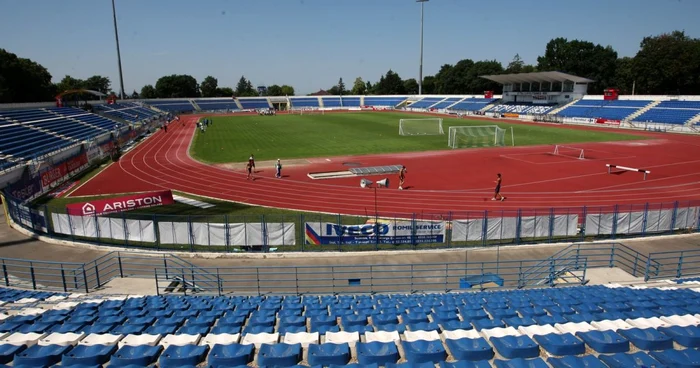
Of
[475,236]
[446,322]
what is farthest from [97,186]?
[446,322]

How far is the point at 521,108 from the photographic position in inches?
3433

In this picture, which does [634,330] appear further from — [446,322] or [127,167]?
[127,167]

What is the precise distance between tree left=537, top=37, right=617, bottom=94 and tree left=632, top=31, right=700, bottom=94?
20.5m

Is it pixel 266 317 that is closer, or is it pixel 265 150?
pixel 266 317

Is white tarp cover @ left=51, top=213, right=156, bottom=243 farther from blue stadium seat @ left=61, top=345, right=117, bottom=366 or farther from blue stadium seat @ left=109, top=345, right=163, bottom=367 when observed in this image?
blue stadium seat @ left=109, top=345, right=163, bottom=367

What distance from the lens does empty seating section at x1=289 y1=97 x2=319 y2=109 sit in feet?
438

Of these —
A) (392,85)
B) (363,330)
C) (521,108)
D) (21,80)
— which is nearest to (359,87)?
(392,85)

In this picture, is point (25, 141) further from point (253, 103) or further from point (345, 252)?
point (253, 103)

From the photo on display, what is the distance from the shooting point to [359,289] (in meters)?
15.1

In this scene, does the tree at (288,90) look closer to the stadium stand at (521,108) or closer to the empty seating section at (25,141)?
the stadium stand at (521,108)

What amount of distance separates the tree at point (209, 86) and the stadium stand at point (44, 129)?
98.3 meters

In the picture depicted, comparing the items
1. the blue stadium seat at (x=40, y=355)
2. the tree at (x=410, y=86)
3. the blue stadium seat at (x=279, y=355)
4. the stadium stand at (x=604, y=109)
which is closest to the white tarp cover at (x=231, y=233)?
the blue stadium seat at (x=40, y=355)

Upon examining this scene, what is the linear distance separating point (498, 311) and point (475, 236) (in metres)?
9.02

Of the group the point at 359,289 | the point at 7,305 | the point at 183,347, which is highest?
the point at 183,347
